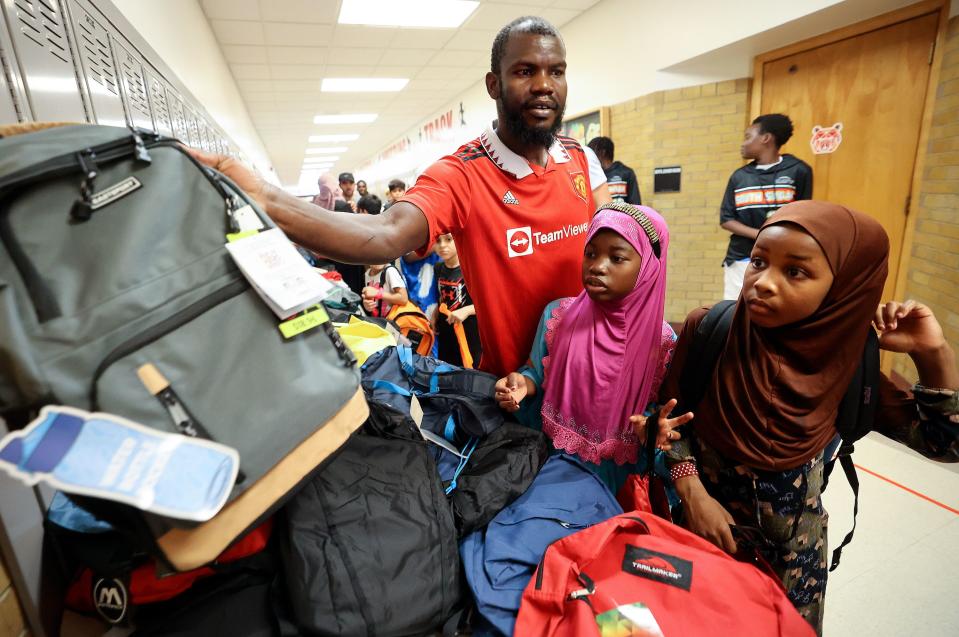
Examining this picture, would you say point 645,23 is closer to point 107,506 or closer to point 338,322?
point 338,322

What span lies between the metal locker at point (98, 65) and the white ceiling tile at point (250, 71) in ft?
18.4

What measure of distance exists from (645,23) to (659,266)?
460 cm

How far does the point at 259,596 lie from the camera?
0.77 meters

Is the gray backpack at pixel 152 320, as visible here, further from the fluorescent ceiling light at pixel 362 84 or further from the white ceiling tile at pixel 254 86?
the white ceiling tile at pixel 254 86

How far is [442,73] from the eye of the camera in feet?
24.0

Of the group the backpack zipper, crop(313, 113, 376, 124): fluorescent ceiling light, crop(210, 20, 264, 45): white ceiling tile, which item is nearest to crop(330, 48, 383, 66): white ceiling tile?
crop(210, 20, 264, 45): white ceiling tile

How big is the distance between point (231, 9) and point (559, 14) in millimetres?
3669

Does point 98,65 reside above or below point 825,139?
above

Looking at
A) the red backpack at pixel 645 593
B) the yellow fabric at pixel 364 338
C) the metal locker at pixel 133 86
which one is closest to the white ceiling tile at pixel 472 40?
the metal locker at pixel 133 86

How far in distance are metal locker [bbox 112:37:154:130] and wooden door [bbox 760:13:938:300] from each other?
491 centimetres

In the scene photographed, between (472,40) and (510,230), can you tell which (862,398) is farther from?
(472,40)

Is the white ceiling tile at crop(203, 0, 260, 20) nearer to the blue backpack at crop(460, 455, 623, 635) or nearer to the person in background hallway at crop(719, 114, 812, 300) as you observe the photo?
the person in background hallway at crop(719, 114, 812, 300)

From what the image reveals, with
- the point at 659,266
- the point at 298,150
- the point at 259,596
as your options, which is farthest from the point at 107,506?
the point at 298,150

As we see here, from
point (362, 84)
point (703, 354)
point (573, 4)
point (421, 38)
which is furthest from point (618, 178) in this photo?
point (362, 84)
